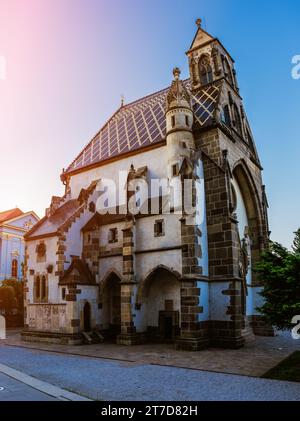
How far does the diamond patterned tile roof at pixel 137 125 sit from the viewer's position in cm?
2378

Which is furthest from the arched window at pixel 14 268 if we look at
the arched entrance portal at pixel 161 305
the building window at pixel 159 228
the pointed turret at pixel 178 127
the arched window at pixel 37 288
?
the pointed turret at pixel 178 127

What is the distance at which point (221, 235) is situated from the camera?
19.3m

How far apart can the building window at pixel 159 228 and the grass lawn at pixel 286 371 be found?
900 cm

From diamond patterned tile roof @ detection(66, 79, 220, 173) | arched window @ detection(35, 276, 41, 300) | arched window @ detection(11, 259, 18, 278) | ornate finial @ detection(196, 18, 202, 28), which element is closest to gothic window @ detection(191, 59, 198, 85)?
diamond patterned tile roof @ detection(66, 79, 220, 173)

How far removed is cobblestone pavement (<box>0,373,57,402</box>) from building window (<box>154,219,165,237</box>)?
37.4 feet

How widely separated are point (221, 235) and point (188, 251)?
2284mm

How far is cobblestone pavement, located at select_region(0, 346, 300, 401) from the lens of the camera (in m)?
8.62

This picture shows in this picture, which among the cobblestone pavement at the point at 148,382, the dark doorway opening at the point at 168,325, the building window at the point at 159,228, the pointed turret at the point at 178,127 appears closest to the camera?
the cobblestone pavement at the point at 148,382

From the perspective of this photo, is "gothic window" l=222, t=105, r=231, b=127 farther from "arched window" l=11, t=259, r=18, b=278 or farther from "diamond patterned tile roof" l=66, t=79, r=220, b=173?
"arched window" l=11, t=259, r=18, b=278

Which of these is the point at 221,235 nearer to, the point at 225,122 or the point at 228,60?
the point at 225,122

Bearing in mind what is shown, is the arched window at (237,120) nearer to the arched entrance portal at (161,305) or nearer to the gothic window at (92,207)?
the gothic window at (92,207)

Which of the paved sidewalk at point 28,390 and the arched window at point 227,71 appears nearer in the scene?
the paved sidewalk at point 28,390
